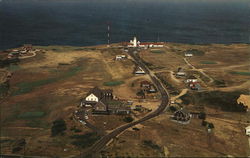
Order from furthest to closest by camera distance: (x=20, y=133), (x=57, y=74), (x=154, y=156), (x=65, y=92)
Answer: (x=57, y=74), (x=65, y=92), (x=20, y=133), (x=154, y=156)

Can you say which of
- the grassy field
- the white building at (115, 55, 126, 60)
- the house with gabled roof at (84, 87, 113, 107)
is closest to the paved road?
the house with gabled roof at (84, 87, 113, 107)

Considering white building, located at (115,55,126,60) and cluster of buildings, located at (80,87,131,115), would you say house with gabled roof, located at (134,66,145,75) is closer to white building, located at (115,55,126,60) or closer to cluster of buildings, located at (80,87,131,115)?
white building, located at (115,55,126,60)

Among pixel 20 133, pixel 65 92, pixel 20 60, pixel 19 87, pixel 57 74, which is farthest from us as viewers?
pixel 20 60

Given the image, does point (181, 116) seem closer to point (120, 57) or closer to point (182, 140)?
point (182, 140)

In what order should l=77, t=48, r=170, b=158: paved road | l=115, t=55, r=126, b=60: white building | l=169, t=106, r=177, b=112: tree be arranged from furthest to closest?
l=115, t=55, r=126, b=60: white building < l=169, t=106, r=177, b=112: tree < l=77, t=48, r=170, b=158: paved road

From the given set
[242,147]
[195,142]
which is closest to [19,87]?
[195,142]

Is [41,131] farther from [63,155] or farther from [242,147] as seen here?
[242,147]
